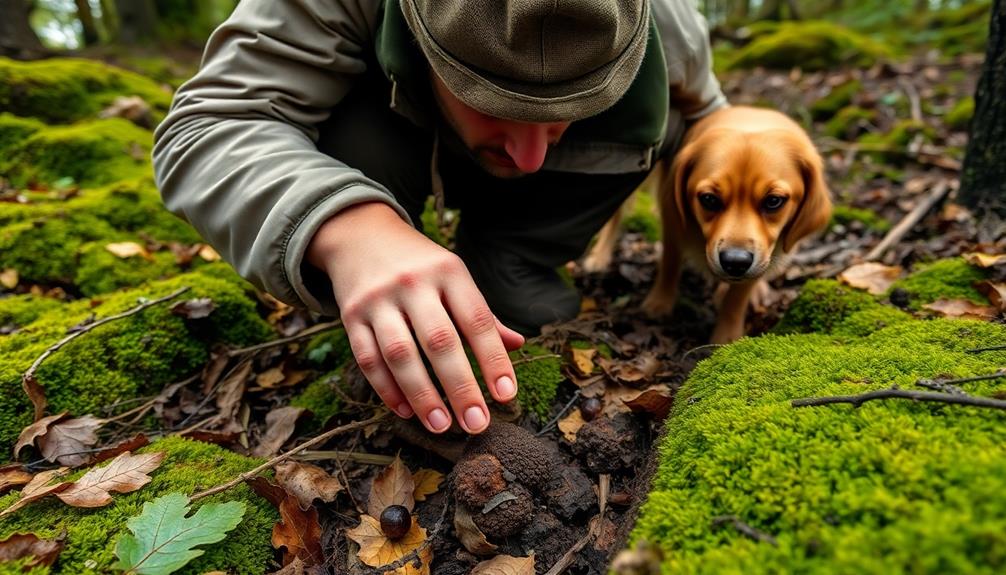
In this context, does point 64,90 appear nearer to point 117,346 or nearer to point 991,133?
point 117,346

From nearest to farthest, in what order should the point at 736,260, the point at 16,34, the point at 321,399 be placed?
the point at 321,399
the point at 736,260
the point at 16,34

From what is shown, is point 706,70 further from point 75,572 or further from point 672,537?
point 75,572

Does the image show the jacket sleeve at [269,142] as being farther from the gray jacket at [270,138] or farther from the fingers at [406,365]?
the fingers at [406,365]

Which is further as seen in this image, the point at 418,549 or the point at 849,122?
the point at 849,122

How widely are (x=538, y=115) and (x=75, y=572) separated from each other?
5.31 feet

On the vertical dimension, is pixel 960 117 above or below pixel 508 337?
below

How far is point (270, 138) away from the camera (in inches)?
75.8

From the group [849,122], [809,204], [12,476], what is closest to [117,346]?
[12,476]

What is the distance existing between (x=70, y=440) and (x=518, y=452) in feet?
5.11

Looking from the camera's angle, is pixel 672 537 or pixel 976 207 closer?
pixel 672 537

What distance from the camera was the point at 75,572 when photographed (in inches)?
50.7

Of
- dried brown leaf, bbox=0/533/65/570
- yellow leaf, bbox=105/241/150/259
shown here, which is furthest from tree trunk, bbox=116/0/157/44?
dried brown leaf, bbox=0/533/65/570

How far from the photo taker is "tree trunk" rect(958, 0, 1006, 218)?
305 centimetres

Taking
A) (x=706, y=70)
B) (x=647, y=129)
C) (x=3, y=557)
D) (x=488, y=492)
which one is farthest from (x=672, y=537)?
(x=706, y=70)
